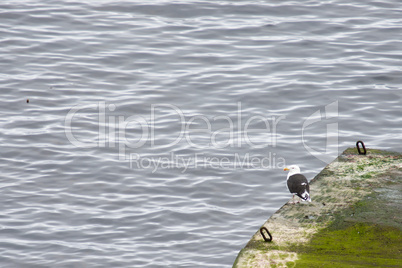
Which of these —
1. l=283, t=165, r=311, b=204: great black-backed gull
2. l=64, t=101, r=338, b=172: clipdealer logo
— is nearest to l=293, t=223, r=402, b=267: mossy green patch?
l=283, t=165, r=311, b=204: great black-backed gull

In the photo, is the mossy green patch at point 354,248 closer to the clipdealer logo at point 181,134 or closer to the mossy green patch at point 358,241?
the mossy green patch at point 358,241

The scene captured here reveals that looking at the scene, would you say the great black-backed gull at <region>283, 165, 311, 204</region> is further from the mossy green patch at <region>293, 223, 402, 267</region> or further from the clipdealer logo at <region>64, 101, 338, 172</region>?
the clipdealer logo at <region>64, 101, 338, 172</region>

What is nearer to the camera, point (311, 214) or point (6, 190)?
point (311, 214)

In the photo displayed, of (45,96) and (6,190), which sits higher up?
(45,96)

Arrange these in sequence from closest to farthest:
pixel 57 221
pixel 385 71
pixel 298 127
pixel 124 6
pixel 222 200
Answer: pixel 57 221, pixel 222 200, pixel 298 127, pixel 385 71, pixel 124 6

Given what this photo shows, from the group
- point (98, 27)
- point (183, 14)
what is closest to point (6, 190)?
point (98, 27)

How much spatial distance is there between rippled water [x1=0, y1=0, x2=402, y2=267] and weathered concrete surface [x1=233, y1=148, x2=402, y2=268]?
2.17m

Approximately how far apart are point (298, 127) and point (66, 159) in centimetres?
465

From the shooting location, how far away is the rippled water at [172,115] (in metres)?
9.00

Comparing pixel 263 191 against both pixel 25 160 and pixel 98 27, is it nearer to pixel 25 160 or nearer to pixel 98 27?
pixel 25 160

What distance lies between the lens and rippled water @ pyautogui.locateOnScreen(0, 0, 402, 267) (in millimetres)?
9000

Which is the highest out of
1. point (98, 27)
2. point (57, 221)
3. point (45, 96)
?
point (98, 27)

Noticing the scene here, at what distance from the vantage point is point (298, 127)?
12258 millimetres

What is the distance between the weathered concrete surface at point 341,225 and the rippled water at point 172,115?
7.13ft
